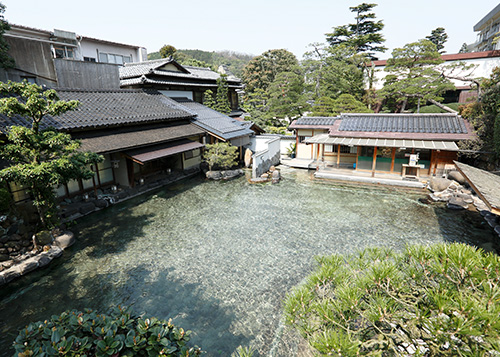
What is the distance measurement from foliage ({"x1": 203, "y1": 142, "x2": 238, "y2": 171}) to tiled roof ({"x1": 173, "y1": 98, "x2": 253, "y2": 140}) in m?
0.80

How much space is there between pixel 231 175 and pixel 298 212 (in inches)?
268

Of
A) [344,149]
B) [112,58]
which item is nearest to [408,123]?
[344,149]

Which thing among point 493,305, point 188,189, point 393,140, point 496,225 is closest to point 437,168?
point 393,140

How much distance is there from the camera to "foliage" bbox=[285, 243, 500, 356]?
2293mm

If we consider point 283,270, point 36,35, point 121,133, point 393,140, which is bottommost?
point 283,270

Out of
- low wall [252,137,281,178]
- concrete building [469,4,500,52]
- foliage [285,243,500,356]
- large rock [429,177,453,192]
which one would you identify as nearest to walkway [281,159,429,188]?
large rock [429,177,453,192]

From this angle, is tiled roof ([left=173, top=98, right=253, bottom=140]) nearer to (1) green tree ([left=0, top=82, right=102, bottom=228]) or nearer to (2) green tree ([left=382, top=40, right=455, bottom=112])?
(1) green tree ([left=0, top=82, right=102, bottom=228])

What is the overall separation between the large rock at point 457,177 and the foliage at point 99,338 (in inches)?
662

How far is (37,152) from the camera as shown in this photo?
8.00 meters

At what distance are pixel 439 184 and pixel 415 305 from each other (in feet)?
46.1

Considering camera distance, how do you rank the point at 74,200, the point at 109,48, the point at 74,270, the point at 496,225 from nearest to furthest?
the point at 74,270 < the point at 496,225 < the point at 74,200 < the point at 109,48

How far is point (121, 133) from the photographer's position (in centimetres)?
1375

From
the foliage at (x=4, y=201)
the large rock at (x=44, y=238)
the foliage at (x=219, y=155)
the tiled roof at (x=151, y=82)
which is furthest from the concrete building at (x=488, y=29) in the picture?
the foliage at (x=4, y=201)

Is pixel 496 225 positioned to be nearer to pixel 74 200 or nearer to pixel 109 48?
pixel 74 200
